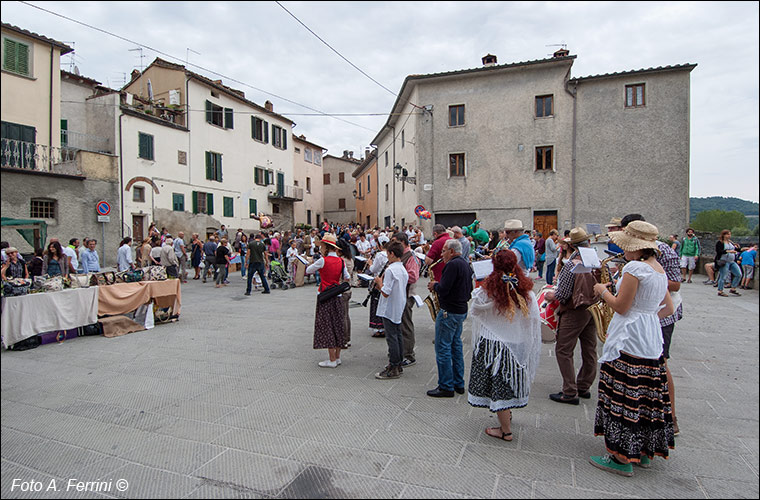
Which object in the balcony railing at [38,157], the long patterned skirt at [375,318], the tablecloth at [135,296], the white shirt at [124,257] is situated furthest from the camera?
the balcony railing at [38,157]

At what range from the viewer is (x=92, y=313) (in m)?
7.38

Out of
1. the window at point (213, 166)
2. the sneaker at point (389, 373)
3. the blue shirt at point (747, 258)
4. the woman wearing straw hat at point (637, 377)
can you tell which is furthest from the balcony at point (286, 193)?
the woman wearing straw hat at point (637, 377)

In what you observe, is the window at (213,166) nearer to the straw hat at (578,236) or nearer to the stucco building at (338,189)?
the stucco building at (338,189)

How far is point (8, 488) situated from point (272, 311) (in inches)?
267

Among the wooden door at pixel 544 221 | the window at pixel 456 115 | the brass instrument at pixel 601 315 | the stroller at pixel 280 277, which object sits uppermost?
the window at pixel 456 115

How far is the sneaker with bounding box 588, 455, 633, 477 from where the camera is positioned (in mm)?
3039

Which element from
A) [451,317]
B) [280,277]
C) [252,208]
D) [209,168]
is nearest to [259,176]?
[252,208]

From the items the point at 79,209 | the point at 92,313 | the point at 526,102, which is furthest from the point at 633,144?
the point at 79,209

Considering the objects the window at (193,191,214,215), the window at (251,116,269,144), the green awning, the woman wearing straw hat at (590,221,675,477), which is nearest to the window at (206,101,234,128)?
the window at (251,116,269,144)

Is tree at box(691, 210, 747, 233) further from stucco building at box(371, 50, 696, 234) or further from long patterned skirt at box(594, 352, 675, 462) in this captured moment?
stucco building at box(371, 50, 696, 234)

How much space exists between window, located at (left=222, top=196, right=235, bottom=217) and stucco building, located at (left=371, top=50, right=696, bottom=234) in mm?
11732

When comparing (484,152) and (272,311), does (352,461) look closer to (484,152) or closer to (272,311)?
(272,311)

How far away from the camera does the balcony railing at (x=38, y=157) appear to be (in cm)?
1577

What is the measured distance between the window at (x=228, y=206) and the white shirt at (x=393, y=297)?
24.8m
